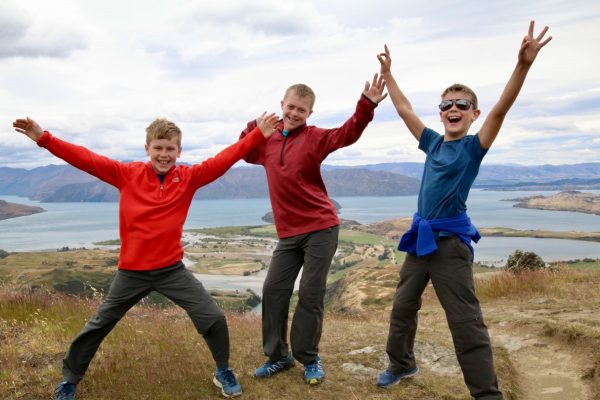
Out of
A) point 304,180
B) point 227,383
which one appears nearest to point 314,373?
point 227,383

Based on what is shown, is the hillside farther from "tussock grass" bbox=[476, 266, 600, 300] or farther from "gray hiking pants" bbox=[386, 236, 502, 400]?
"gray hiking pants" bbox=[386, 236, 502, 400]

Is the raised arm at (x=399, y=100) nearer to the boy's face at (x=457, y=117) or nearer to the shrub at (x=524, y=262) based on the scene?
the boy's face at (x=457, y=117)

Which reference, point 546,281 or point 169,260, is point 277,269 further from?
point 546,281

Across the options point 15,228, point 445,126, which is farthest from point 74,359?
point 15,228

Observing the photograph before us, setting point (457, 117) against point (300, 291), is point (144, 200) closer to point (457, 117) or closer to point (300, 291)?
point (300, 291)

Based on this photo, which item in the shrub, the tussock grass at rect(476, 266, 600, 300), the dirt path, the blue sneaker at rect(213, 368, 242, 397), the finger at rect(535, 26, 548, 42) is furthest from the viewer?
the shrub

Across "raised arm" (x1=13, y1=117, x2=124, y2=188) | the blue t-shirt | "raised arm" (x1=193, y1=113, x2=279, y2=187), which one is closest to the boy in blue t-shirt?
the blue t-shirt

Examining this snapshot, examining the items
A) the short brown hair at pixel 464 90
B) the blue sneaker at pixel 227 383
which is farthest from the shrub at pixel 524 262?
the blue sneaker at pixel 227 383

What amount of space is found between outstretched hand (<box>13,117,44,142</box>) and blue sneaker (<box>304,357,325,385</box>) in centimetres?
296

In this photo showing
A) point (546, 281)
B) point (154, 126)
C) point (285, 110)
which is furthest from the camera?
point (546, 281)

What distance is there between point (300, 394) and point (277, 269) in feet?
3.53

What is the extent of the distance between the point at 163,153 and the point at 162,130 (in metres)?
0.19

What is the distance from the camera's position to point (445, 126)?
3.66 metres

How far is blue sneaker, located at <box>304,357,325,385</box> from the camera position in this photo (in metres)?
3.93
